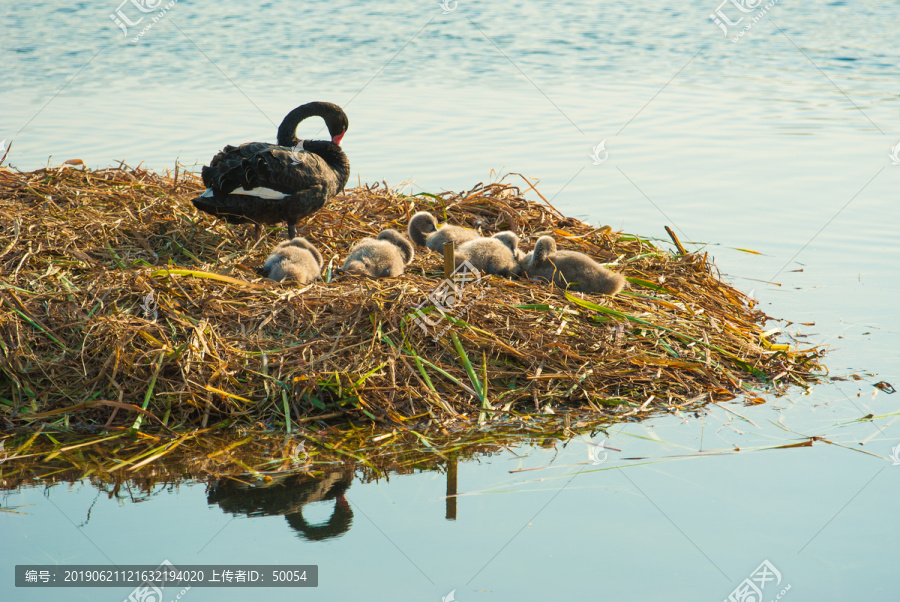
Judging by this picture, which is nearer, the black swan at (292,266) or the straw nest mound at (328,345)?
the straw nest mound at (328,345)

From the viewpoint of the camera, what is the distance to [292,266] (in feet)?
16.1

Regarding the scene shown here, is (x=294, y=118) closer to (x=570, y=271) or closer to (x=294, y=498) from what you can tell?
(x=570, y=271)

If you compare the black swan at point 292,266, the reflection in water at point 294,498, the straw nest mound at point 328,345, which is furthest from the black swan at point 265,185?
the reflection in water at point 294,498

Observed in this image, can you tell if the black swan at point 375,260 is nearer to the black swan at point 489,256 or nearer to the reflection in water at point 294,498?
the black swan at point 489,256

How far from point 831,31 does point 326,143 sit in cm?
1284

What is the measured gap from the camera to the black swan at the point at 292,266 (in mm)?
4906

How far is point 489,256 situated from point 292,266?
1.20 meters

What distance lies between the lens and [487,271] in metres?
5.30

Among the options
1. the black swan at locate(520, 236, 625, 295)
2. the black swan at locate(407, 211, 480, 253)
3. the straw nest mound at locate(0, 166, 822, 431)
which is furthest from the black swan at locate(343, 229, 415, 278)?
the black swan at locate(520, 236, 625, 295)

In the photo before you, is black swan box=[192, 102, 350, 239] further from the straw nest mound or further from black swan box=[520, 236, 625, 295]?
A: black swan box=[520, 236, 625, 295]

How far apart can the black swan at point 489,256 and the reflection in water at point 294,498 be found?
2031 mm

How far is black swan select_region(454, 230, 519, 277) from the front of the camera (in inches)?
206

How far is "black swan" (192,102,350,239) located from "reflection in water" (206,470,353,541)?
265 centimetres

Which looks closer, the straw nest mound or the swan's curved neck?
the straw nest mound
